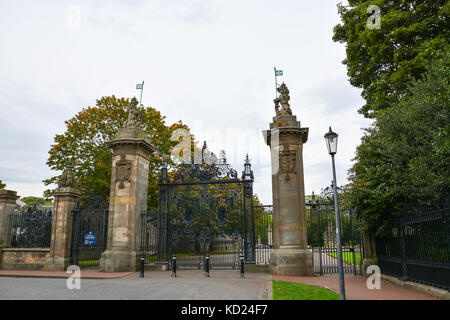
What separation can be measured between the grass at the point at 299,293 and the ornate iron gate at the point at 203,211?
4.60 m

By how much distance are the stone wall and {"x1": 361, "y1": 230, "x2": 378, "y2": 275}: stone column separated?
47.6 ft

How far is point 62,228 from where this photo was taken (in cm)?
1521

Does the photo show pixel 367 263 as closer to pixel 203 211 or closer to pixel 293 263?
pixel 293 263

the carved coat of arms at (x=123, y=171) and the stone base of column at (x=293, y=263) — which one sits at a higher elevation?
the carved coat of arms at (x=123, y=171)

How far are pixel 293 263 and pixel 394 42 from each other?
10747 mm

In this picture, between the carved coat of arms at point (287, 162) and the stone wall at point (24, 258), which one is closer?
the carved coat of arms at point (287, 162)

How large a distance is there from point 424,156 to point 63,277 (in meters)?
13.8

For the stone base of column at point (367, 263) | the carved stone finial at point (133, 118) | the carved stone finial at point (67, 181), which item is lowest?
the stone base of column at point (367, 263)

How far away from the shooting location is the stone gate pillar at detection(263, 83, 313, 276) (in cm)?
1286

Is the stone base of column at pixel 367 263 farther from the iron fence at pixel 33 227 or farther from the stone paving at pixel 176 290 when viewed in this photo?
the iron fence at pixel 33 227

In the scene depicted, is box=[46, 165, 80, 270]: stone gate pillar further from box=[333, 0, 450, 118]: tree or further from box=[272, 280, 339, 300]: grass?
box=[333, 0, 450, 118]: tree

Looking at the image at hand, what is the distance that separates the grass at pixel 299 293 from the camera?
26.5 feet

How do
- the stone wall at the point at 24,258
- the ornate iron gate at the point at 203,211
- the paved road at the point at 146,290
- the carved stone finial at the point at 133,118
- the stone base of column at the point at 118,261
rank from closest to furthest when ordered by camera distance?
the paved road at the point at 146,290 < the stone base of column at the point at 118,261 < the ornate iron gate at the point at 203,211 < the stone wall at the point at 24,258 < the carved stone finial at the point at 133,118

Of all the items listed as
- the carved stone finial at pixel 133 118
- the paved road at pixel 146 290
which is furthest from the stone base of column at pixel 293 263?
the carved stone finial at pixel 133 118
